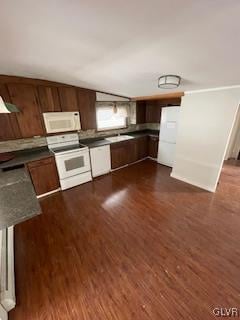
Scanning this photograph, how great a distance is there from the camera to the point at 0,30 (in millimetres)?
1277

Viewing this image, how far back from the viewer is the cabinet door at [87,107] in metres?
3.41

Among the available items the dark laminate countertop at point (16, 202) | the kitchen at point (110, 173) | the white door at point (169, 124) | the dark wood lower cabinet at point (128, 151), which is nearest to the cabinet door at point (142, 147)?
the dark wood lower cabinet at point (128, 151)

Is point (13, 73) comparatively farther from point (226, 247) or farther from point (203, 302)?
point (226, 247)

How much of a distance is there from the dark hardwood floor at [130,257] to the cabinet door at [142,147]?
1895mm

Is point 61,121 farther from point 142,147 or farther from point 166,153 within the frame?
point 166,153

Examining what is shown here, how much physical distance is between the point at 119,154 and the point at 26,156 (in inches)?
86.8

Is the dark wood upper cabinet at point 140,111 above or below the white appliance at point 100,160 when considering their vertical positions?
above

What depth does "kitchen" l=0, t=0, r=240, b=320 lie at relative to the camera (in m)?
1.21

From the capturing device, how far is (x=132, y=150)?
4410mm

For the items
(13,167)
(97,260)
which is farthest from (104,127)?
(97,260)

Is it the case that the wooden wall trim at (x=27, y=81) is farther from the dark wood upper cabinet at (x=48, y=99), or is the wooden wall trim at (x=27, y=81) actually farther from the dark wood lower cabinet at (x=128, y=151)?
the dark wood lower cabinet at (x=128, y=151)

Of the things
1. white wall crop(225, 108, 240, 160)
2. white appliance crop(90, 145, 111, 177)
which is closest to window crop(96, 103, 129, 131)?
white appliance crop(90, 145, 111, 177)

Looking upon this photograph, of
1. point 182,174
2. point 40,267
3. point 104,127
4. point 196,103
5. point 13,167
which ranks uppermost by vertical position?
point 196,103

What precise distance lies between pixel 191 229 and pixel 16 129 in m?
3.48
